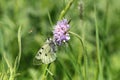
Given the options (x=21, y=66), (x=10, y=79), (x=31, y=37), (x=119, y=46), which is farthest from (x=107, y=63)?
(x=119, y=46)

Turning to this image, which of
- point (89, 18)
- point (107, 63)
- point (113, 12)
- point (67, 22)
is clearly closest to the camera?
point (67, 22)

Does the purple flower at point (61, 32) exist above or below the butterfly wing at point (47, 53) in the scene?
above

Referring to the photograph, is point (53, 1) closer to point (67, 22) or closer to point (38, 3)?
point (38, 3)

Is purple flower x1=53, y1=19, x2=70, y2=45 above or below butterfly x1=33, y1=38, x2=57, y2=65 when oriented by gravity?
above

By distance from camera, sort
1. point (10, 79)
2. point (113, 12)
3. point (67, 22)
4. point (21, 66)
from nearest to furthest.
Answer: point (67, 22)
point (10, 79)
point (21, 66)
point (113, 12)

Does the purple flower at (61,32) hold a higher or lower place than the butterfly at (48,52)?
higher

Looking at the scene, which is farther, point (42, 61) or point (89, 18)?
point (89, 18)

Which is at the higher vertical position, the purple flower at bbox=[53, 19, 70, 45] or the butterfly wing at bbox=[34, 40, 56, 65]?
the purple flower at bbox=[53, 19, 70, 45]

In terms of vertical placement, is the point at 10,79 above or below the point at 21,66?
above
